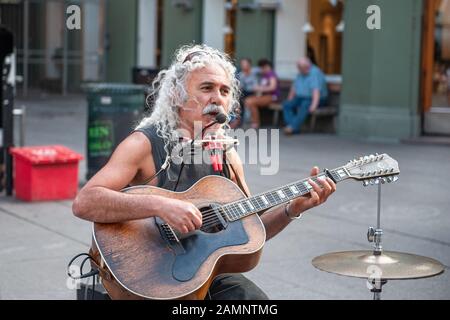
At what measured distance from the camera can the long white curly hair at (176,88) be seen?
12.5ft

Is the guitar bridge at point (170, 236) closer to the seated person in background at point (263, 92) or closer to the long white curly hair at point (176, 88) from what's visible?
the long white curly hair at point (176, 88)

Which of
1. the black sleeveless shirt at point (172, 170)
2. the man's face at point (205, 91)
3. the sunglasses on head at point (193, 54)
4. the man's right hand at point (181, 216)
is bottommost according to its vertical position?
the man's right hand at point (181, 216)

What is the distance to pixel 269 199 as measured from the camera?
3.68m

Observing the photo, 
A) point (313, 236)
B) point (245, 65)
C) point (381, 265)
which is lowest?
point (313, 236)

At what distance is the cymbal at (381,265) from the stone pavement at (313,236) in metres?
2.33

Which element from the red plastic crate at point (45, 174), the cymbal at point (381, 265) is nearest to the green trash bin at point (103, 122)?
the red plastic crate at point (45, 174)

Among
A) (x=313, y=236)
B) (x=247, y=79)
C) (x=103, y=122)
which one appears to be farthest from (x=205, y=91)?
(x=247, y=79)

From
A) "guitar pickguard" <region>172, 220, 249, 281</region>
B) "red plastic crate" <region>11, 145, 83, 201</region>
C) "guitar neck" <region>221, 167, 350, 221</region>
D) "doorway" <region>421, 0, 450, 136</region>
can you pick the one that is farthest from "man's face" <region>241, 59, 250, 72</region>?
"guitar pickguard" <region>172, 220, 249, 281</region>

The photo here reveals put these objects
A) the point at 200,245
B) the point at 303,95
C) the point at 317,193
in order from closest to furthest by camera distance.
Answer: the point at 200,245, the point at 317,193, the point at 303,95

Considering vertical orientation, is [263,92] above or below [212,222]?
above

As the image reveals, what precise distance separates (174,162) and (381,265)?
0.95 m

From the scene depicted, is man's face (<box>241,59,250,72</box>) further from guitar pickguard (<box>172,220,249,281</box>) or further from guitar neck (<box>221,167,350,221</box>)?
guitar pickguard (<box>172,220,249,281</box>)

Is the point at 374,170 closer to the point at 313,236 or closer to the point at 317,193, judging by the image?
the point at 317,193

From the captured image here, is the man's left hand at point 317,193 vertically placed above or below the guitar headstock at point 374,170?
below
